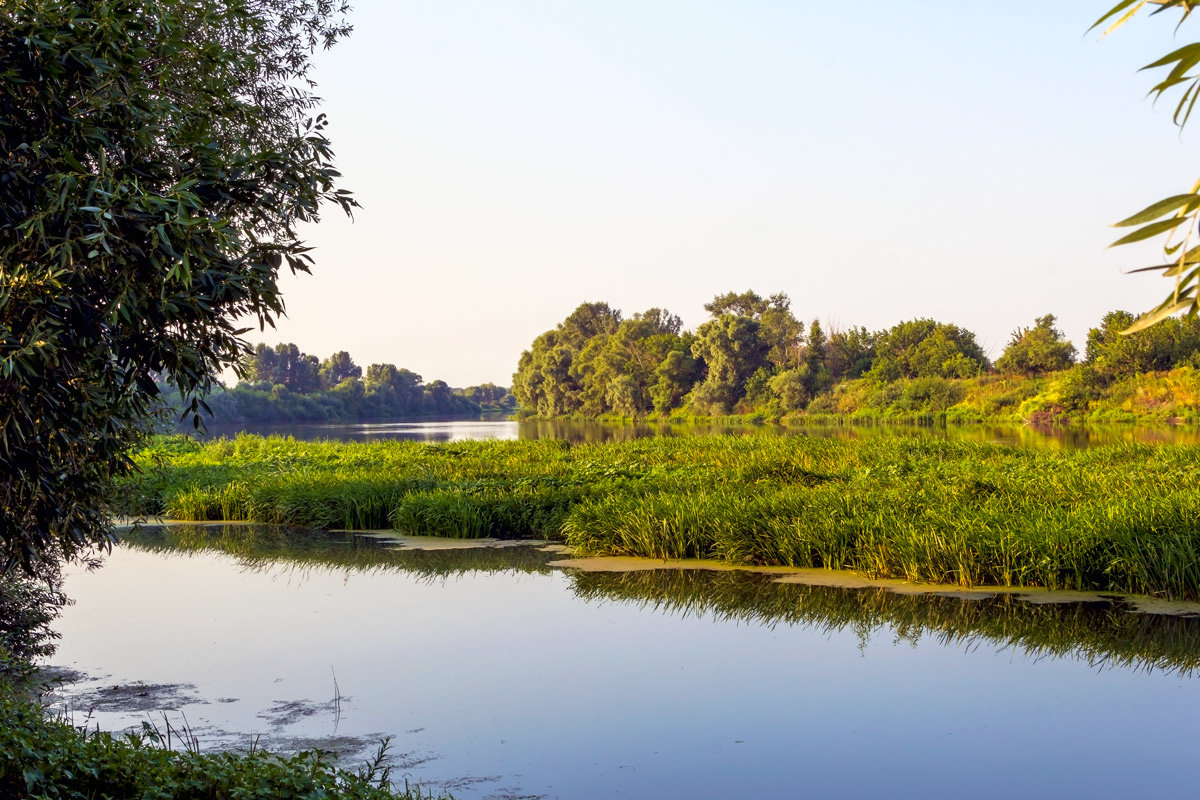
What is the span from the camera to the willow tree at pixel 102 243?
4691 mm

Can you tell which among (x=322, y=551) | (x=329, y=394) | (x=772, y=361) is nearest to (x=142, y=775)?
(x=322, y=551)

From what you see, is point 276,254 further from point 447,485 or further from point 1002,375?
point 1002,375

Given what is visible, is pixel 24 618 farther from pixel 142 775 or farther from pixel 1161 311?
pixel 1161 311

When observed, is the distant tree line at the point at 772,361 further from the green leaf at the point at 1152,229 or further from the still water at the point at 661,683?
the green leaf at the point at 1152,229

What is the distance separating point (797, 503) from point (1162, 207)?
12884mm

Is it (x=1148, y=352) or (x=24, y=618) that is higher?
(x=1148, y=352)

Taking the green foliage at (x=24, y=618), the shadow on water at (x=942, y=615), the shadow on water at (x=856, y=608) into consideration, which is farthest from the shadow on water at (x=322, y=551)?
the green foliage at (x=24, y=618)

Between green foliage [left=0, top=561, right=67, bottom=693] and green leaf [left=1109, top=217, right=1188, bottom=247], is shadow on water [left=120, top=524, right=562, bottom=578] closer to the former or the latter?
green foliage [left=0, top=561, right=67, bottom=693]

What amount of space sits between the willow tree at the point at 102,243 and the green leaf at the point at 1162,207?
3829mm

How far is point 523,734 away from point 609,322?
107045mm

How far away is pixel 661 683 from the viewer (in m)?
8.58

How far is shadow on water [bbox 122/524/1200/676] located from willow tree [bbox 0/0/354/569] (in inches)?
119

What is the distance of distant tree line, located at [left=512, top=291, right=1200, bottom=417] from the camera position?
5772 cm

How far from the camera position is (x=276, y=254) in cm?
559
